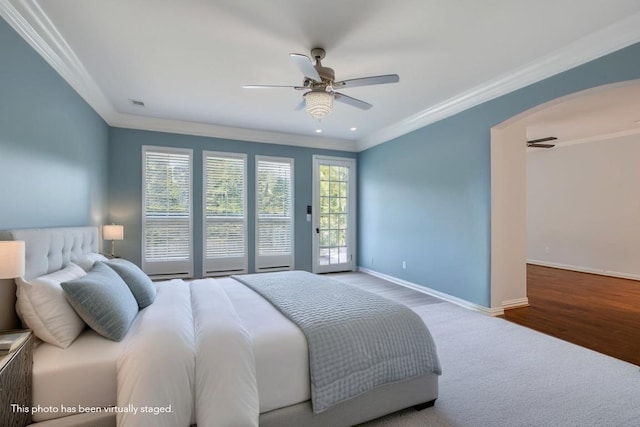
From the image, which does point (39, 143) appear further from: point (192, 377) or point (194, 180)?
point (194, 180)

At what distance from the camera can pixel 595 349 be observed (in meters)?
2.79

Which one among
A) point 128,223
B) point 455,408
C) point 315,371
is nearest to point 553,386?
point 455,408

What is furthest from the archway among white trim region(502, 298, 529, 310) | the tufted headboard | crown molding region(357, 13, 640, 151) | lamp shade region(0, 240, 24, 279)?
the tufted headboard

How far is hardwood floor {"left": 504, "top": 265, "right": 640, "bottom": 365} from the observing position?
295 cm

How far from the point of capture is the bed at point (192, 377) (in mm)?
1337

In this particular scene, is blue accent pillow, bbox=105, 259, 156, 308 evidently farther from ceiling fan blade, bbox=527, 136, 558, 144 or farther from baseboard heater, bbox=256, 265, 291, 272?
ceiling fan blade, bbox=527, 136, 558, 144

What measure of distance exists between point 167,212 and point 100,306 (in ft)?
12.4

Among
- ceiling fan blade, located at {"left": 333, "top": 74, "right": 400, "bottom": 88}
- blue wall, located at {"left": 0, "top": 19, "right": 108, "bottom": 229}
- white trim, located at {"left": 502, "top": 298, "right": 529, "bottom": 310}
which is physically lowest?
white trim, located at {"left": 502, "top": 298, "right": 529, "bottom": 310}

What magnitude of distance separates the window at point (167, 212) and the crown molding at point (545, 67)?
406 centimetres

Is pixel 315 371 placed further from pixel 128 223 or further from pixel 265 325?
pixel 128 223

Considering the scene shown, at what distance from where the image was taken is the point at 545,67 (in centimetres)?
303

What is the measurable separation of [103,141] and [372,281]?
4.97 m

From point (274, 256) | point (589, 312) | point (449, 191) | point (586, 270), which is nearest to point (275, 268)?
point (274, 256)

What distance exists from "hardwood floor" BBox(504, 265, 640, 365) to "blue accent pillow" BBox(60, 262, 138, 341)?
394 centimetres
